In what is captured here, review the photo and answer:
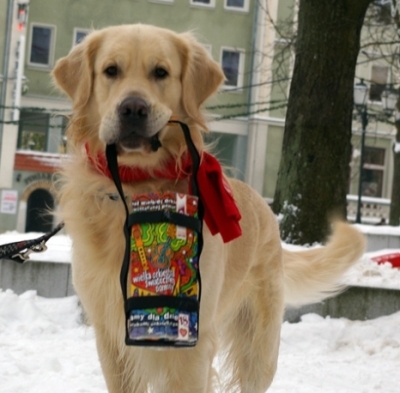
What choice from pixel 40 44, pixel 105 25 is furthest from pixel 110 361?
pixel 40 44

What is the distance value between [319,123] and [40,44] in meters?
25.3

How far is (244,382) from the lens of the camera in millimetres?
4680

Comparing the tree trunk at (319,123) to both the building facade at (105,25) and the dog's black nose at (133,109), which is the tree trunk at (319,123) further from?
the building facade at (105,25)

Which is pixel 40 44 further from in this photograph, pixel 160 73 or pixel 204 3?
pixel 160 73

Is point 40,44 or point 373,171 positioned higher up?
point 40,44

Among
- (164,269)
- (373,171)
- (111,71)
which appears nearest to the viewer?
(164,269)

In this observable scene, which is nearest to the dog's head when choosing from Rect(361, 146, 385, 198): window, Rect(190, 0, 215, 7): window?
Rect(190, 0, 215, 7): window

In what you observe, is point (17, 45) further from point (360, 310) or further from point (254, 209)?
point (254, 209)

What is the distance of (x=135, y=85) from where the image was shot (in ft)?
10.4

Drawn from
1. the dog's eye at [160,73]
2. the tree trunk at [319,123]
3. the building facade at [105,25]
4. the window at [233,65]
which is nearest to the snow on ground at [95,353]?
the dog's eye at [160,73]

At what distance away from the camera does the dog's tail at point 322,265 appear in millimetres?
5059

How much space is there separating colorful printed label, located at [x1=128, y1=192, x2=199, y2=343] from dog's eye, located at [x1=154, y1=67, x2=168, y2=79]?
61 centimetres

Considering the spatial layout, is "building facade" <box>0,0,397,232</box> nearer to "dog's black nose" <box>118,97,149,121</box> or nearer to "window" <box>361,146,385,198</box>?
"window" <box>361,146,385,198</box>

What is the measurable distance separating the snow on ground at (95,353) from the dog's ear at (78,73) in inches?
79.0
